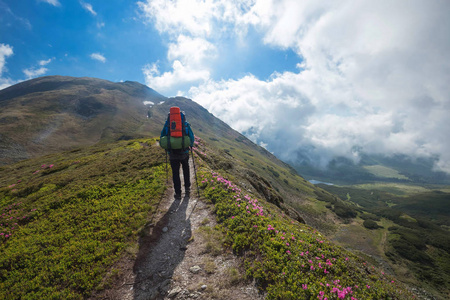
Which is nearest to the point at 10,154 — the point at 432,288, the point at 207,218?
the point at 207,218

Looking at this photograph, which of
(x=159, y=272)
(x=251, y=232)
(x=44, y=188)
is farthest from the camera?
(x=44, y=188)

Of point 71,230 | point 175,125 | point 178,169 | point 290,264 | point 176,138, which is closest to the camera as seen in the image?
point 290,264

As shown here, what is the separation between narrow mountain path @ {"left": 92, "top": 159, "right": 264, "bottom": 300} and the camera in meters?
7.30

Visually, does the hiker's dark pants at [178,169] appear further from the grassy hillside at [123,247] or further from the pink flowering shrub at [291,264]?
the pink flowering shrub at [291,264]

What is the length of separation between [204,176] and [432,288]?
9600 cm

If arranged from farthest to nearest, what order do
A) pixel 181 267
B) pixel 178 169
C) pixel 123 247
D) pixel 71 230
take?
pixel 178 169 < pixel 71 230 < pixel 123 247 < pixel 181 267

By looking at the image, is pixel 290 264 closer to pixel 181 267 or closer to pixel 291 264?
pixel 291 264

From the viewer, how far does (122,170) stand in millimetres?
22281

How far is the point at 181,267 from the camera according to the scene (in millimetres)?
8555

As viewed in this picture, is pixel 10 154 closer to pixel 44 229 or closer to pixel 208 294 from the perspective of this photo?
pixel 44 229

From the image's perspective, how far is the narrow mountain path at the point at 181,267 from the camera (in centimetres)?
730

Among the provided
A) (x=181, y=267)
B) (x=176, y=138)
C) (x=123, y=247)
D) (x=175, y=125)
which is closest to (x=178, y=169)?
(x=176, y=138)

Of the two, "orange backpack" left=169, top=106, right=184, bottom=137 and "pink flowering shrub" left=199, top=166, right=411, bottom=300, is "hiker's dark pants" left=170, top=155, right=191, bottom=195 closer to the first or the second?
"orange backpack" left=169, top=106, right=184, bottom=137

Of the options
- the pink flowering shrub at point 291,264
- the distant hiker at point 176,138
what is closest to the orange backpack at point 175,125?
the distant hiker at point 176,138
